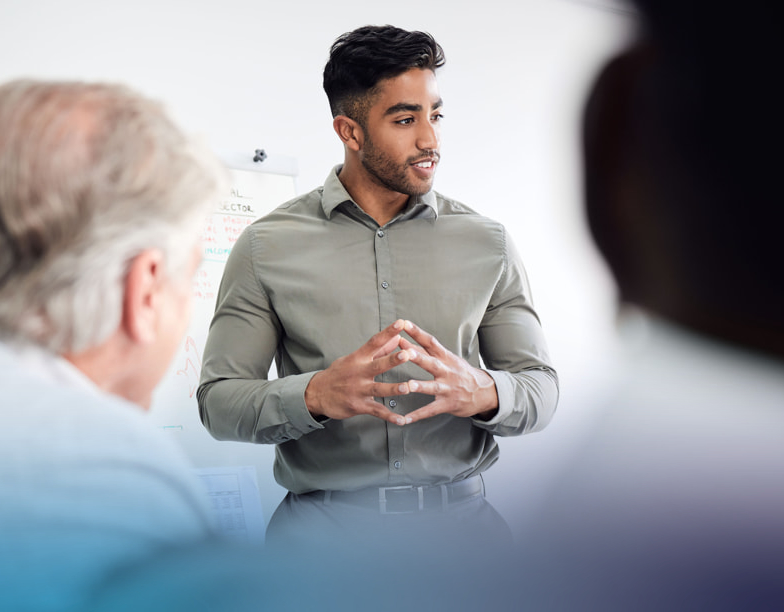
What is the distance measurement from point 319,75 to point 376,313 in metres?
1.11

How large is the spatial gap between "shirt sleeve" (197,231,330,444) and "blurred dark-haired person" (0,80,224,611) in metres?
0.48

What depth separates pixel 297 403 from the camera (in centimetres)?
87

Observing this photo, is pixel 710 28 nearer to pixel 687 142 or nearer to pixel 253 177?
pixel 687 142

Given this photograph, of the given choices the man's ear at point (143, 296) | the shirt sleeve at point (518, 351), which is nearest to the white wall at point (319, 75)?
the shirt sleeve at point (518, 351)

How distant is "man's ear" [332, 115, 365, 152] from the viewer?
3.58ft

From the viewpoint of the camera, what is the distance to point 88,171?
1.15 feet

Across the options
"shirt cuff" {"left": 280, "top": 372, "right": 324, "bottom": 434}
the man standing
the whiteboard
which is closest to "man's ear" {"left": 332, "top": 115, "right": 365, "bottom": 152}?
the man standing

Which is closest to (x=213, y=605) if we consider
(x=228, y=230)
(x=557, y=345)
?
(x=228, y=230)

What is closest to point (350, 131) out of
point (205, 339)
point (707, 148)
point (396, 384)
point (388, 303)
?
point (388, 303)

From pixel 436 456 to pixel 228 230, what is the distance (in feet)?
2.93

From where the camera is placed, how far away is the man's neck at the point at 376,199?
3.57ft

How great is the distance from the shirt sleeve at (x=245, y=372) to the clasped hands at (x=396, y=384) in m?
0.06

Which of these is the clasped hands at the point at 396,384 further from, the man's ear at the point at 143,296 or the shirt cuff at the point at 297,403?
the man's ear at the point at 143,296

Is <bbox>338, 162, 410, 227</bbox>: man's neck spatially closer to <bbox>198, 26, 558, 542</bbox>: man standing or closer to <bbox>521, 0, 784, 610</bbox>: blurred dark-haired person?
<bbox>198, 26, 558, 542</bbox>: man standing
